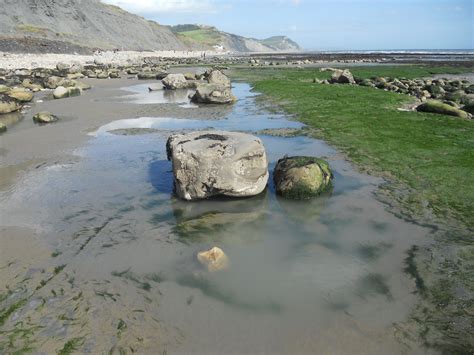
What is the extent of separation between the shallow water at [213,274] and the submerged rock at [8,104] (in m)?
11.9

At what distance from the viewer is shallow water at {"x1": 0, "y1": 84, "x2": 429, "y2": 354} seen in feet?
14.9

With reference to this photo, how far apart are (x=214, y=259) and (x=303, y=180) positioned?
3.41m

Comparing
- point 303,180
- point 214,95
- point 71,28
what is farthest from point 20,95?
point 71,28

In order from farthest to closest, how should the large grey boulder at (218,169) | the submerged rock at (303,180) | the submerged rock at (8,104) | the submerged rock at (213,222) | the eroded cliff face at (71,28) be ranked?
the eroded cliff face at (71,28)
the submerged rock at (8,104)
the submerged rock at (303,180)
the large grey boulder at (218,169)
the submerged rock at (213,222)

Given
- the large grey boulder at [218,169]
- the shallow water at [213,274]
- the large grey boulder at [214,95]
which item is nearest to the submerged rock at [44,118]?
the shallow water at [213,274]

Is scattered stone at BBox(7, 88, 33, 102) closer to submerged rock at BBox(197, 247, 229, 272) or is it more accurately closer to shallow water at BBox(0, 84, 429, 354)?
shallow water at BBox(0, 84, 429, 354)

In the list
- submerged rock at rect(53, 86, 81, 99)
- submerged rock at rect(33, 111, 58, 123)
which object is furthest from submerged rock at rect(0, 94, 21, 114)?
submerged rock at rect(53, 86, 81, 99)

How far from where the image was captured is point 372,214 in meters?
7.52

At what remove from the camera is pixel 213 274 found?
5.68 m

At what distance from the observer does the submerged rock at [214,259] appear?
5836mm

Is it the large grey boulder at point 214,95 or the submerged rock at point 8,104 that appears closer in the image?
the submerged rock at point 8,104

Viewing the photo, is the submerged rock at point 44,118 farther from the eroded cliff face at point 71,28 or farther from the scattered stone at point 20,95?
the eroded cliff face at point 71,28

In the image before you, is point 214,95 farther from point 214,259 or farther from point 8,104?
point 214,259

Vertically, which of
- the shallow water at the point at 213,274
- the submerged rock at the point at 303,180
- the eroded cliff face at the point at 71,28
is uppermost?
the eroded cliff face at the point at 71,28
